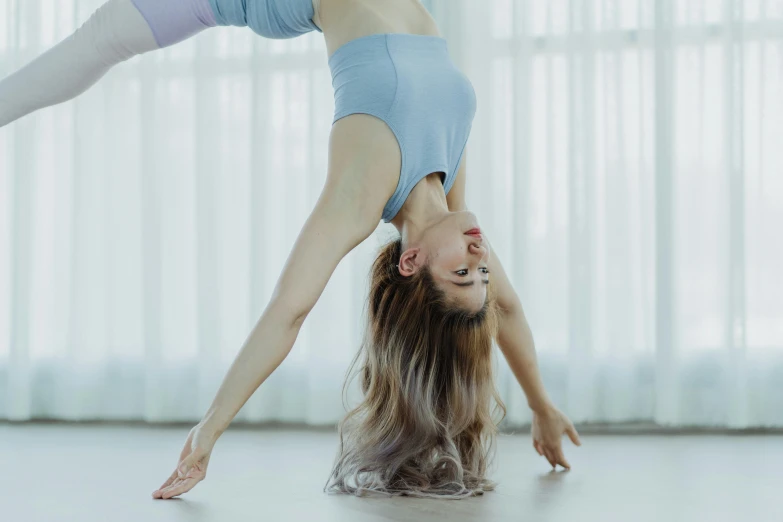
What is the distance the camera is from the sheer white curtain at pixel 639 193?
309cm

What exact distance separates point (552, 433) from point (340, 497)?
28.8 inches

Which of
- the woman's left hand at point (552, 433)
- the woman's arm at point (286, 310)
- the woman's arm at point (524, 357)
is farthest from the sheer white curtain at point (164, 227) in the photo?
the woman's arm at point (286, 310)

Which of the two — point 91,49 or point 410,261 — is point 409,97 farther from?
point 91,49

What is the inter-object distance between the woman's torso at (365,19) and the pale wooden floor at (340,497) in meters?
1.26

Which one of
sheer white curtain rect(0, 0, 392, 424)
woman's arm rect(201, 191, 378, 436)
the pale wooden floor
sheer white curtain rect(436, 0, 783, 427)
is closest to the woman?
woman's arm rect(201, 191, 378, 436)

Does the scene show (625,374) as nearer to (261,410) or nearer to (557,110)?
(557,110)

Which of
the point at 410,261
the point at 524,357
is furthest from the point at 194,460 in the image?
the point at 524,357

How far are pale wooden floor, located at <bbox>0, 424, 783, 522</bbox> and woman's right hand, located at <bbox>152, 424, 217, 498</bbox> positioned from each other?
51mm

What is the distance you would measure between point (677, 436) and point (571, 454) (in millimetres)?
598

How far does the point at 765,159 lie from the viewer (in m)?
3.10

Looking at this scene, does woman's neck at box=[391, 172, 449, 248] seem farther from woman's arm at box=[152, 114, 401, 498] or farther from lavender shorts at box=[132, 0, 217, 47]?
lavender shorts at box=[132, 0, 217, 47]

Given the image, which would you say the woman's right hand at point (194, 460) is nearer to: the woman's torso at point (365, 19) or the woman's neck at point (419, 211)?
the woman's neck at point (419, 211)

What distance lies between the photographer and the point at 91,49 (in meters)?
2.27

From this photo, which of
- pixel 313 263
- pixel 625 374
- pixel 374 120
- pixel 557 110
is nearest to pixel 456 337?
pixel 313 263
